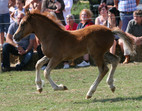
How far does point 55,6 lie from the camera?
40.4 feet

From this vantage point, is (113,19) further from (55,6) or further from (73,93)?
(73,93)

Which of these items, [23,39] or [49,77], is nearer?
[49,77]

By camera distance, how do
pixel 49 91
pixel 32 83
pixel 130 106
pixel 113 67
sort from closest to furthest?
pixel 130 106 < pixel 113 67 < pixel 49 91 < pixel 32 83

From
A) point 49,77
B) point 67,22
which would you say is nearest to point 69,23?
point 67,22

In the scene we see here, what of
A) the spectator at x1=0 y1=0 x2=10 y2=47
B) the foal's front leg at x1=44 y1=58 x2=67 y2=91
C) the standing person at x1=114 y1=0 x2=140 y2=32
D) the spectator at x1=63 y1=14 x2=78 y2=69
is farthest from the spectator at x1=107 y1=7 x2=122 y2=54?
the foal's front leg at x1=44 y1=58 x2=67 y2=91

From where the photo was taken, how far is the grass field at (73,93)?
6.29m

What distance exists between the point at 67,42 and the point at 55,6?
5347mm

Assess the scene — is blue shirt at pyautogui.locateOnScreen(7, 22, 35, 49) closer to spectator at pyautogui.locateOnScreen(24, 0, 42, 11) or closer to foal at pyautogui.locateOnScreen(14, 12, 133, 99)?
spectator at pyautogui.locateOnScreen(24, 0, 42, 11)

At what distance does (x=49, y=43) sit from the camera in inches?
285

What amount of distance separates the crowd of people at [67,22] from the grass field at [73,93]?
858 millimetres

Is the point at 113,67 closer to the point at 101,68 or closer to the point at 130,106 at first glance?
the point at 101,68

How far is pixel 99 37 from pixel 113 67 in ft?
2.43

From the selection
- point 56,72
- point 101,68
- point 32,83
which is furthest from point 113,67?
point 56,72

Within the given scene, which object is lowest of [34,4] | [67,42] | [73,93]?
[73,93]
